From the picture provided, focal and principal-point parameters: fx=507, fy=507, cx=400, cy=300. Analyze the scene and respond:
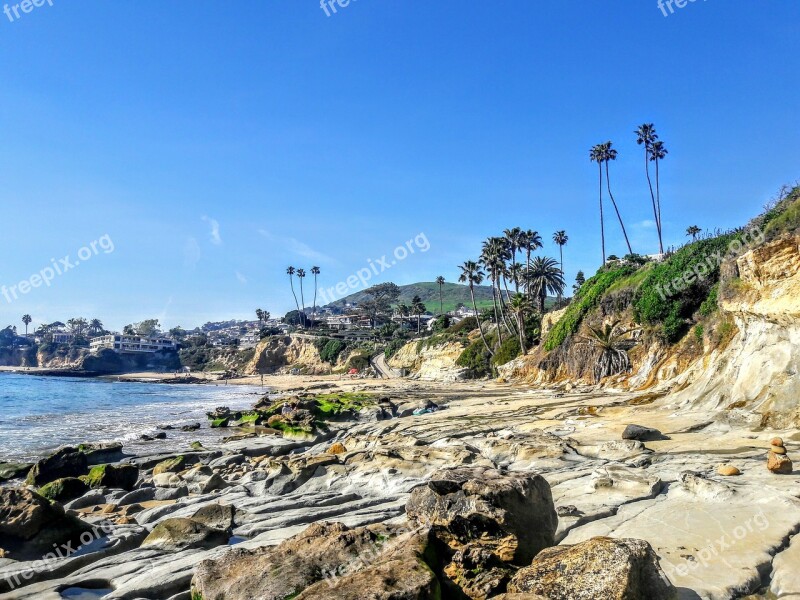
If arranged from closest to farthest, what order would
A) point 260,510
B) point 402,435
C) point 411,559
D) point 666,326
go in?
point 411,559 → point 260,510 → point 402,435 → point 666,326

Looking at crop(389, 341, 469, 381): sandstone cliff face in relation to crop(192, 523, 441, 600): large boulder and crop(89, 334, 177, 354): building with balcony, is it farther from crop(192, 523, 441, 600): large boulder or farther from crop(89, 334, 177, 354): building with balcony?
crop(89, 334, 177, 354): building with balcony

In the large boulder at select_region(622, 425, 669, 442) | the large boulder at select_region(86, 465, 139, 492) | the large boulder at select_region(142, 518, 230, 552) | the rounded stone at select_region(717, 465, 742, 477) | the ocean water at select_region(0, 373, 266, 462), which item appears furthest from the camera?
the ocean water at select_region(0, 373, 266, 462)

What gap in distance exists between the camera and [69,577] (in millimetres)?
7969

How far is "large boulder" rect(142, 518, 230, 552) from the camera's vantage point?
8.81 m

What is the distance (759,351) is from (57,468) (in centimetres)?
2429

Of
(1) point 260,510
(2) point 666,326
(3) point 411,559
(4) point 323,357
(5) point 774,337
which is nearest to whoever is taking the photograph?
(3) point 411,559

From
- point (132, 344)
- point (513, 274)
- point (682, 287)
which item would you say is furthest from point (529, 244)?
point (132, 344)

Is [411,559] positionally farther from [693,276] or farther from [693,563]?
[693,276]

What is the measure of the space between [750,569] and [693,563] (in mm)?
586

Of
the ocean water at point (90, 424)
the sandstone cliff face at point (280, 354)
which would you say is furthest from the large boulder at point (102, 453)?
the sandstone cliff face at point (280, 354)

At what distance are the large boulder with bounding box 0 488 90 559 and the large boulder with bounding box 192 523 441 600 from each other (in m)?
5.60

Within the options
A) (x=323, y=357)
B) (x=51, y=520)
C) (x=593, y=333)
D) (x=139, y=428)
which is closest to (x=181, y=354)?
(x=323, y=357)

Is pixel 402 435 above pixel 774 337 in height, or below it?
below

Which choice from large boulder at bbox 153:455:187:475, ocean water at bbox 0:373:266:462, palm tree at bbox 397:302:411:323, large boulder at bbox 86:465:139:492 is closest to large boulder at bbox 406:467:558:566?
large boulder at bbox 86:465:139:492
